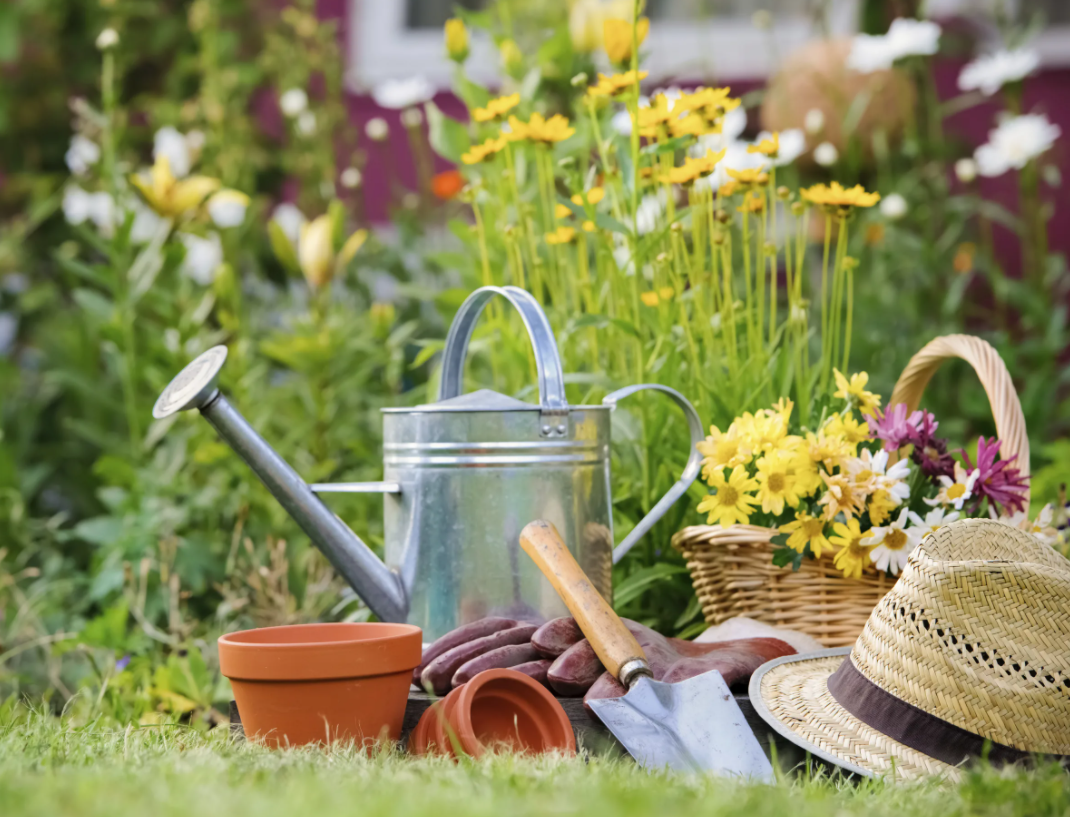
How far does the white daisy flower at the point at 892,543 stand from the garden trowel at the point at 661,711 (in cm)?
38

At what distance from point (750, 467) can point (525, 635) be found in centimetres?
47

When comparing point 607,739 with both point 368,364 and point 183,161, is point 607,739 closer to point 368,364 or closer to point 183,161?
point 368,364

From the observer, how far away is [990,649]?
1300mm

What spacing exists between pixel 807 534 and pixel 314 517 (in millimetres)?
734

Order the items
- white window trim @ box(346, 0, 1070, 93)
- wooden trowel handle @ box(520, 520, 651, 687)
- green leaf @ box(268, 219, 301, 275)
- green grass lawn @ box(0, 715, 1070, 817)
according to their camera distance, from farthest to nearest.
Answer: white window trim @ box(346, 0, 1070, 93), green leaf @ box(268, 219, 301, 275), wooden trowel handle @ box(520, 520, 651, 687), green grass lawn @ box(0, 715, 1070, 817)

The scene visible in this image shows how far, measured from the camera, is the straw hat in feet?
4.19

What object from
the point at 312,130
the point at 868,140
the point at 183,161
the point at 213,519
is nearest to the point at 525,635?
the point at 213,519

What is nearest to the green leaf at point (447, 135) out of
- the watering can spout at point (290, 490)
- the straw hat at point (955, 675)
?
the watering can spout at point (290, 490)

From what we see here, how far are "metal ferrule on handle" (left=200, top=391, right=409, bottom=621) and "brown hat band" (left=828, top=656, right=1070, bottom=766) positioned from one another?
681mm

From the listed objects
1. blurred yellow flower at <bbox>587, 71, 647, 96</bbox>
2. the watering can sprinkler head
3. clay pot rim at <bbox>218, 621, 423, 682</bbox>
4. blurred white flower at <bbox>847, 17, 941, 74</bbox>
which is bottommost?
clay pot rim at <bbox>218, 621, 423, 682</bbox>

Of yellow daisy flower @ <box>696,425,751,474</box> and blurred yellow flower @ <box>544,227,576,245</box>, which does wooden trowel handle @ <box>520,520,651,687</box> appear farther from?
blurred yellow flower @ <box>544,227,576,245</box>

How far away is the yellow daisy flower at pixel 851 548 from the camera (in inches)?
67.7

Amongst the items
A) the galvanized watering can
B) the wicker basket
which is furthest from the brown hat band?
the galvanized watering can

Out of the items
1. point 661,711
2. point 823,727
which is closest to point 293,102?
point 661,711
